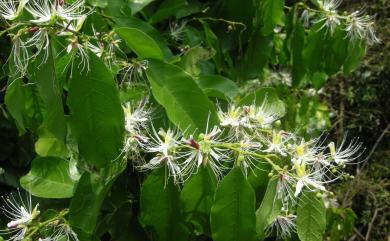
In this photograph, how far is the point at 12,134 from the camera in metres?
2.05

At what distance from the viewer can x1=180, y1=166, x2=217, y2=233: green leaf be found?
1345 millimetres

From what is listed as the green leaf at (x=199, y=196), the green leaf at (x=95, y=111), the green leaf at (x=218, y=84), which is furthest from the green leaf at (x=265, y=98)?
the green leaf at (x=95, y=111)

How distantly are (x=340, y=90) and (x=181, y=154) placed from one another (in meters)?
2.87

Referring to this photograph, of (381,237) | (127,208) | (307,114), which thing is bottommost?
(381,237)

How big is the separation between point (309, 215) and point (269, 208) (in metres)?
0.10

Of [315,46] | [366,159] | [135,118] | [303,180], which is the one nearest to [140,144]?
[135,118]

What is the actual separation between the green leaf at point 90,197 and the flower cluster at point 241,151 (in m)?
0.08

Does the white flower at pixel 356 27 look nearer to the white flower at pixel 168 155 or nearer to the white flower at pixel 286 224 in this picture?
the white flower at pixel 286 224

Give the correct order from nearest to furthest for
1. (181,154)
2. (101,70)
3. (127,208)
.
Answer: (101,70) < (181,154) < (127,208)

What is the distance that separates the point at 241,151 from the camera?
1305 millimetres

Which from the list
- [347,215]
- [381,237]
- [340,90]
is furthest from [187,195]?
[340,90]

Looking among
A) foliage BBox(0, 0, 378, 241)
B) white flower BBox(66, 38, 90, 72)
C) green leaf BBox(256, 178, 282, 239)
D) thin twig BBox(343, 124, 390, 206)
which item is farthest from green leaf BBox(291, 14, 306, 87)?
thin twig BBox(343, 124, 390, 206)

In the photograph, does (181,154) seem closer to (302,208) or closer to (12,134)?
(302,208)

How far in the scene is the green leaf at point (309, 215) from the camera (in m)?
1.35
